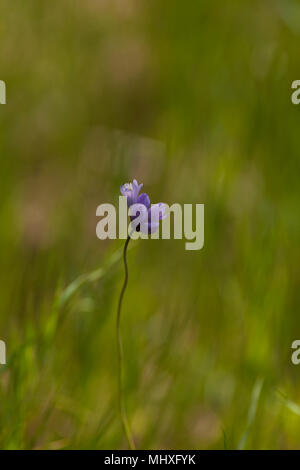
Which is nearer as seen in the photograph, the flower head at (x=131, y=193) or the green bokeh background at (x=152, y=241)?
the flower head at (x=131, y=193)

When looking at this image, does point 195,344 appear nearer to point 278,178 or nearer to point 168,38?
point 278,178

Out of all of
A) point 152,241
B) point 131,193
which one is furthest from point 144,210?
point 152,241

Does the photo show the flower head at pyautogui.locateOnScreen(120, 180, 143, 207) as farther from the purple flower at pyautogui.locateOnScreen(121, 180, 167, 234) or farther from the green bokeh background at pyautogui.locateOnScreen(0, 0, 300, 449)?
the green bokeh background at pyautogui.locateOnScreen(0, 0, 300, 449)

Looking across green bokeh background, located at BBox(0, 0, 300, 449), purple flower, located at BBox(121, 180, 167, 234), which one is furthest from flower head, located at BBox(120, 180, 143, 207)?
green bokeh background, located at BBox(0, 0, 300, 449)

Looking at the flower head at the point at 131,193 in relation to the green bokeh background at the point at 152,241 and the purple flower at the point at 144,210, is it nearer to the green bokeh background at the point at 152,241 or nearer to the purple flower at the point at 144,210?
the purple flower at the point at 144,210

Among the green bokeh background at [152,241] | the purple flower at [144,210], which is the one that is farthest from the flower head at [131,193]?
the green bokeh background at [152,241]
